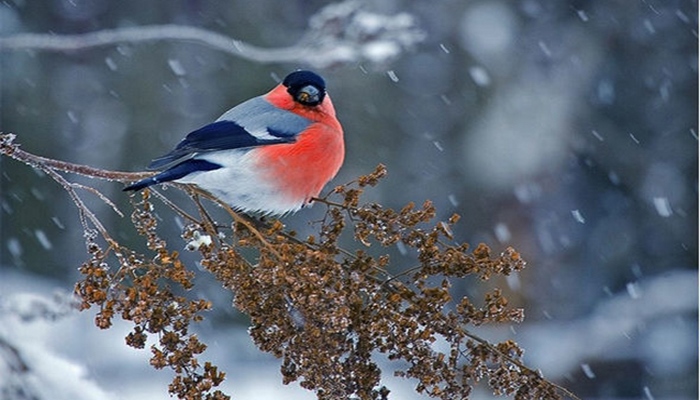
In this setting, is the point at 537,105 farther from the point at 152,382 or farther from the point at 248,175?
the point at 248,175

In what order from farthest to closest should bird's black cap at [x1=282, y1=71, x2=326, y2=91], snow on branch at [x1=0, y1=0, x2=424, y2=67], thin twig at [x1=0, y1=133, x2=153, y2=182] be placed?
snow on branch at [x1=0, y1=0, x2=424, y2=67] → bird's black cap at [x1=282, y1=71, x2=326, y2=91] → thin twig at [x1=0, y1=133, x2=153, y2=182]

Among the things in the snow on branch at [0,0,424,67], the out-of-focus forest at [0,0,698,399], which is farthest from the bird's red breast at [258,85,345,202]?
the out-of-focus forest at [0,0,698,399]

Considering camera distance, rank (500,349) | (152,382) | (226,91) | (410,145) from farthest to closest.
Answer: (410,145)
(226,91)
(152,382)
(500,349)

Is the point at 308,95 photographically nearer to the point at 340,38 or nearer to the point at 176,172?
the point at 176,172

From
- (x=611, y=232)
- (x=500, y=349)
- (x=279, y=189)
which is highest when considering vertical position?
(x=611, y=232)

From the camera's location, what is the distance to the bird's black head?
1.93 m

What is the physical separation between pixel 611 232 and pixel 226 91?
291 cm

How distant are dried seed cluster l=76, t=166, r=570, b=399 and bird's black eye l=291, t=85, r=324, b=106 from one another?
25.8 inches

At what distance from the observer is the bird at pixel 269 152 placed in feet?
5.63

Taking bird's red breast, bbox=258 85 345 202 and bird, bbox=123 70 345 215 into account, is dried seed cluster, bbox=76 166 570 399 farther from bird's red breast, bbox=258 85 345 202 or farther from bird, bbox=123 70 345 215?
bird's red breast, bbox=258 85 345 202

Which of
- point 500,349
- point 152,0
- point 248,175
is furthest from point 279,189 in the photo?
point 152,0

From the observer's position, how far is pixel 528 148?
719cm

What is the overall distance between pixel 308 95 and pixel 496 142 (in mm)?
5542

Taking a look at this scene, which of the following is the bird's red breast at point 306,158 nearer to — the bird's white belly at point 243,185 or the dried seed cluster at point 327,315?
the bird's white belly at point 243,185
